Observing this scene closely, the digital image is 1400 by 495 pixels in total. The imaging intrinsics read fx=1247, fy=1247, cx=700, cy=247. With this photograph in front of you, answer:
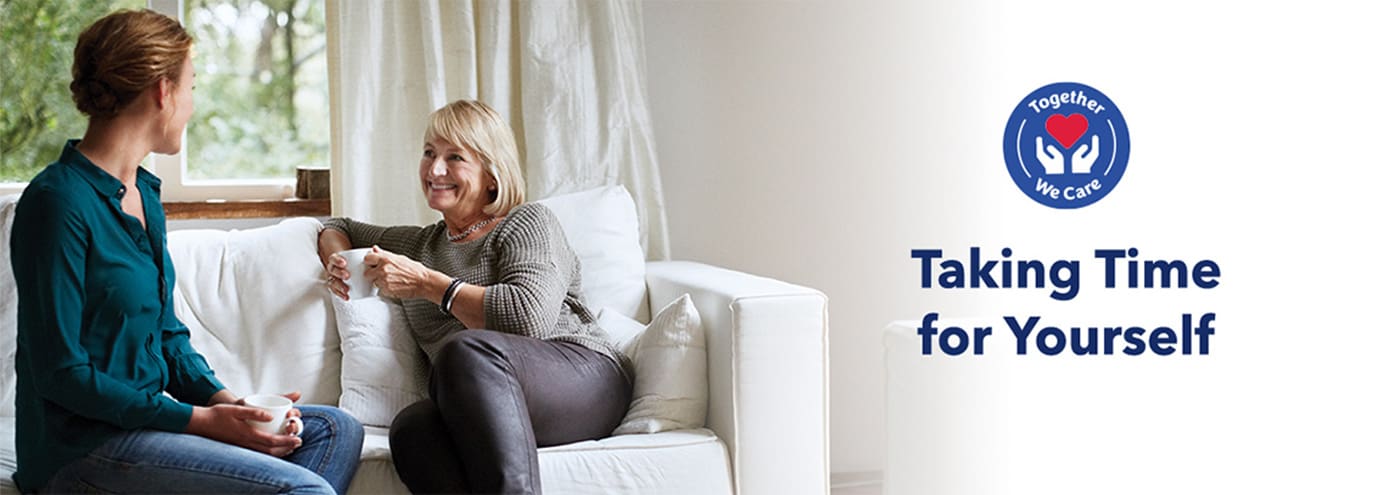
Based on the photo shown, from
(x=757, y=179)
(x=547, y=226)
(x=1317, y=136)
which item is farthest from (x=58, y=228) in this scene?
(x=1317, y=136)

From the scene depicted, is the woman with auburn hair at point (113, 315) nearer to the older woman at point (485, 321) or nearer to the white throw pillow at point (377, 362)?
the older woman at point (485, 321)

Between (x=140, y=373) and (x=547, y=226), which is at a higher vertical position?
(x=547, y=226)

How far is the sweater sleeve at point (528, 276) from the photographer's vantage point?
206cm

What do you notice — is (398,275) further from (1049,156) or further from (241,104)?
(1049,156)

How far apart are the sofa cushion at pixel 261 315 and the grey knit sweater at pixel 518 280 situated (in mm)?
171

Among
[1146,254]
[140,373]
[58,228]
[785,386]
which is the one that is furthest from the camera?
[1146,254]

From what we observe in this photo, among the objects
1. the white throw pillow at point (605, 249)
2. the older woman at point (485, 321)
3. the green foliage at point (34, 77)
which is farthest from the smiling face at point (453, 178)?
the green foliage at point (34, 77)

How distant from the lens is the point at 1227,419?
2.79 meters

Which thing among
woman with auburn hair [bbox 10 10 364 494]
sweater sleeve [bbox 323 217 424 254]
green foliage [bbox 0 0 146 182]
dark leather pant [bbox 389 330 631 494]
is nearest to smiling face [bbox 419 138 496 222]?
sweater sleeve [bbox 323 217 424 254]

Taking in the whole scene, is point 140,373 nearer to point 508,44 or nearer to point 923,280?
point 508,44

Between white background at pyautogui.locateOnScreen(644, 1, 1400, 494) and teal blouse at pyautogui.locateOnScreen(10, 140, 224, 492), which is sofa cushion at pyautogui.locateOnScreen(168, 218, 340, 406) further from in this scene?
white background at pyautogui.locateOnScreen(644, 1, 1400, 494)

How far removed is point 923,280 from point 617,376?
1.21 m

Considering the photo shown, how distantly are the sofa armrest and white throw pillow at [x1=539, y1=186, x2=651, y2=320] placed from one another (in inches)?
16.6

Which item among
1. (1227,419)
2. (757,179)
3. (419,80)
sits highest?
(419,80)
